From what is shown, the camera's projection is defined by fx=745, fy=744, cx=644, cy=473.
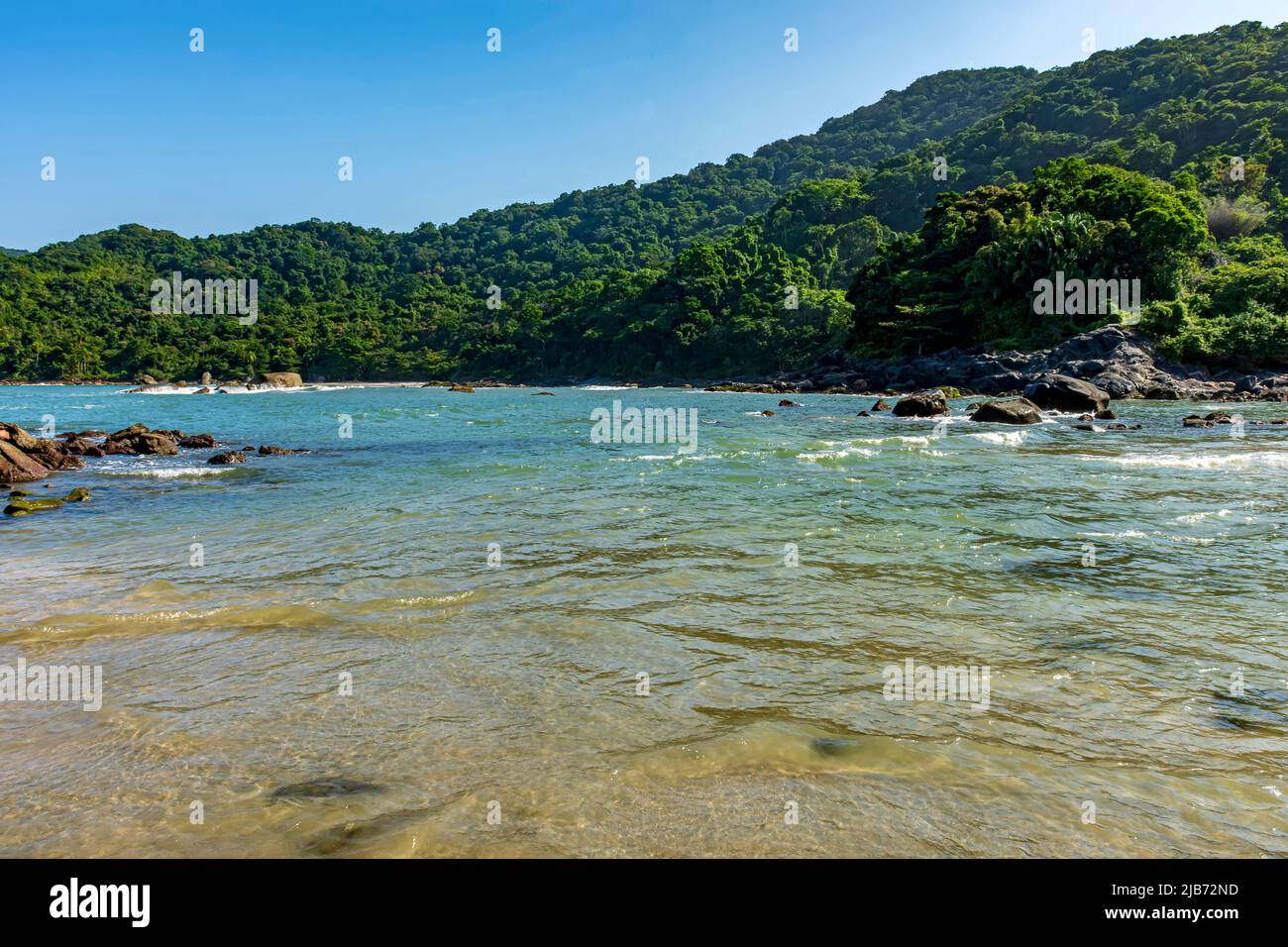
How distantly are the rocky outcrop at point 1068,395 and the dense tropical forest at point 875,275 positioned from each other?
22.6 metres

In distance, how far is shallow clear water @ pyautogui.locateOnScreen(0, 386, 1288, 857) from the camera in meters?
4.00

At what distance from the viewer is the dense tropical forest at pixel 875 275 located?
228ft

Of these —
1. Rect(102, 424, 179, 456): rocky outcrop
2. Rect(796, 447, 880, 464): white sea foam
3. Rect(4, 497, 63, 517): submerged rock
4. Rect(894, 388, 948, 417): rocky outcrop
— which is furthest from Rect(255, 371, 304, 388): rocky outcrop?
Rect(796, 447, 880, 464): white sea foam

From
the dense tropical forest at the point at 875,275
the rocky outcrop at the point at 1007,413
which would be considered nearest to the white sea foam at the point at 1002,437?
the rocky outcrop at the point at 1007,413

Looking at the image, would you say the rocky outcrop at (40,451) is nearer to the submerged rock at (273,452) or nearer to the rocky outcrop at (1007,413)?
the submerged rock at (273,452)

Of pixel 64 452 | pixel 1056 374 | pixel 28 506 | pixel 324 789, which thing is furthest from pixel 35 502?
pixel 1056 374

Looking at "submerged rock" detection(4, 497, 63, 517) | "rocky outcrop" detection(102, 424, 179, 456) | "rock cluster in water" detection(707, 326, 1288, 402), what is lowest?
"submerged rock" detection(4, 497, 63, 517)

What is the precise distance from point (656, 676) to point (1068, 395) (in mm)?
43329

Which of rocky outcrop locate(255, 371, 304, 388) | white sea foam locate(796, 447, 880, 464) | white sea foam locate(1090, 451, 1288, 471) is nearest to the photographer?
white sea foam locate(1090, 451, 1288, 471)

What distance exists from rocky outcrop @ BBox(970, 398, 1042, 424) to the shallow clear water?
67.4 feet

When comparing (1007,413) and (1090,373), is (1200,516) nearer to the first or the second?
(1007,413)

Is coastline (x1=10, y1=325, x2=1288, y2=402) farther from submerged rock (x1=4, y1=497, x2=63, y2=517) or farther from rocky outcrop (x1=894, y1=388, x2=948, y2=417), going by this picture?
submerged rock (x1=4, y1=497, x2=63, y2=517)
